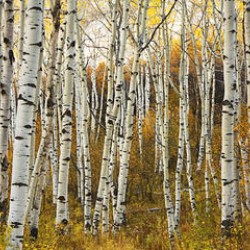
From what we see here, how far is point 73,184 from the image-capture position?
50.5 feet

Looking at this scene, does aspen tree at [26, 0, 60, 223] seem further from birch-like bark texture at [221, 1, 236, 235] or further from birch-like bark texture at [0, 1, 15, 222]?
birch-like bark texture at [221, 1, 236, 235]

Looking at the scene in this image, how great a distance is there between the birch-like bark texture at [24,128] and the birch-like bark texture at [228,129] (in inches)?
94.5

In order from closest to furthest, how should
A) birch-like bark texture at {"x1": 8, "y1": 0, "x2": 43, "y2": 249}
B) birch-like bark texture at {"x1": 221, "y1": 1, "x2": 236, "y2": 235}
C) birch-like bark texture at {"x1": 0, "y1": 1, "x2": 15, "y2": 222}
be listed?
birch-like bark texture at {"x1": 8, "y1": 0, "x2": 43, "y2": 249} → birch-like bark texture at {"x1": 221, "y1": 1, "x2": 236, "y2": 235} → birch-like bark texture at {"x1": 0, "y1": 1, "x2": 15, "y2": 222}

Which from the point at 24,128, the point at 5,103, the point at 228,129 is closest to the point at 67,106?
the point at 5,103

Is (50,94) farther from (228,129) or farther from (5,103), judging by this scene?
(228,129)

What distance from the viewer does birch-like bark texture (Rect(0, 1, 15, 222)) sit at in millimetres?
5679

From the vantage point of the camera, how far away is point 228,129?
508cm

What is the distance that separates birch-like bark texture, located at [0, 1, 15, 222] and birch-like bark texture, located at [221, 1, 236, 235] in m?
3.01

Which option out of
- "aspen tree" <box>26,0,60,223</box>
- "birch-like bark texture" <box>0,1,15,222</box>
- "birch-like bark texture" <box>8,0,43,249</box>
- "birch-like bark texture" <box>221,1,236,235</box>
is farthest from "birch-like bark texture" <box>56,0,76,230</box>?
"birch-like bark texture" <box>221,1,236,235</box>


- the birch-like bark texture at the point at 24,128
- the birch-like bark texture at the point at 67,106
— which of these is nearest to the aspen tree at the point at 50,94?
the birch-like bark texture at the point at 67,106

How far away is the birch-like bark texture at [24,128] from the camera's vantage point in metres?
4.09

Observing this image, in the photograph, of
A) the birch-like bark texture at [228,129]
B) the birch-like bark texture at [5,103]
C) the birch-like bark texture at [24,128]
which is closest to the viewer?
the birch-like bark texture at [24,128]

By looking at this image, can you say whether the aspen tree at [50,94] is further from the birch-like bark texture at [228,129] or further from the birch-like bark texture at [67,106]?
the birch-like bark texture at [228,129]

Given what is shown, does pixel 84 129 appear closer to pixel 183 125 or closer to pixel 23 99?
pixel 183 125
